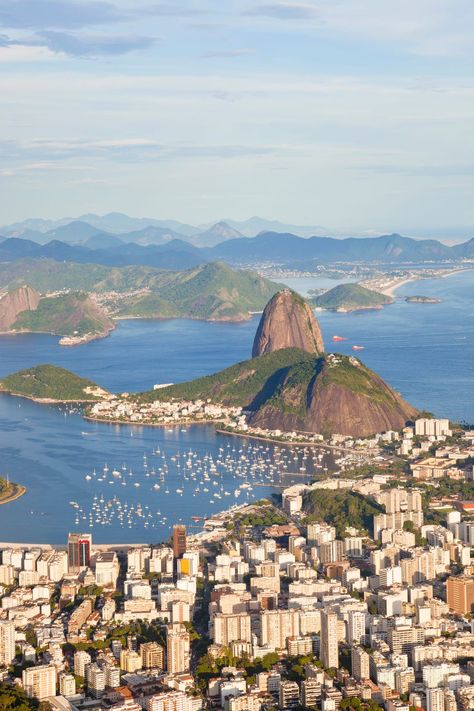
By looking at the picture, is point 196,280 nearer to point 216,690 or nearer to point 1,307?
point 1,307

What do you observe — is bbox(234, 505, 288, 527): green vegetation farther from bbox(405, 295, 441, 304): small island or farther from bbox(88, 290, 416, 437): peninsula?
bbox(405, 295, 441, 304): small island

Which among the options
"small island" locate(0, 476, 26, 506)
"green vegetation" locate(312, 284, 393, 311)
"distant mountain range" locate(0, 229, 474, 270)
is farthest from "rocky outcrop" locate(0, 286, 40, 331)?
"small island" locate(0, 476, 26, 506)

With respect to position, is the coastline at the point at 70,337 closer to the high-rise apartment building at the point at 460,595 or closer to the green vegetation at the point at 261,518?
the green vegetation at the point at 261,518

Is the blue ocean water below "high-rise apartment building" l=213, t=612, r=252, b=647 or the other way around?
the other way around

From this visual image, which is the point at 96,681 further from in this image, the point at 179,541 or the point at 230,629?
the point at 179,541

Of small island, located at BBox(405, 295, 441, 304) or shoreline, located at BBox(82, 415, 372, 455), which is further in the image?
small island, located at BBox(405, 295, 441, 304)


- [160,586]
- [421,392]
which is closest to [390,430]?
[421,392]
